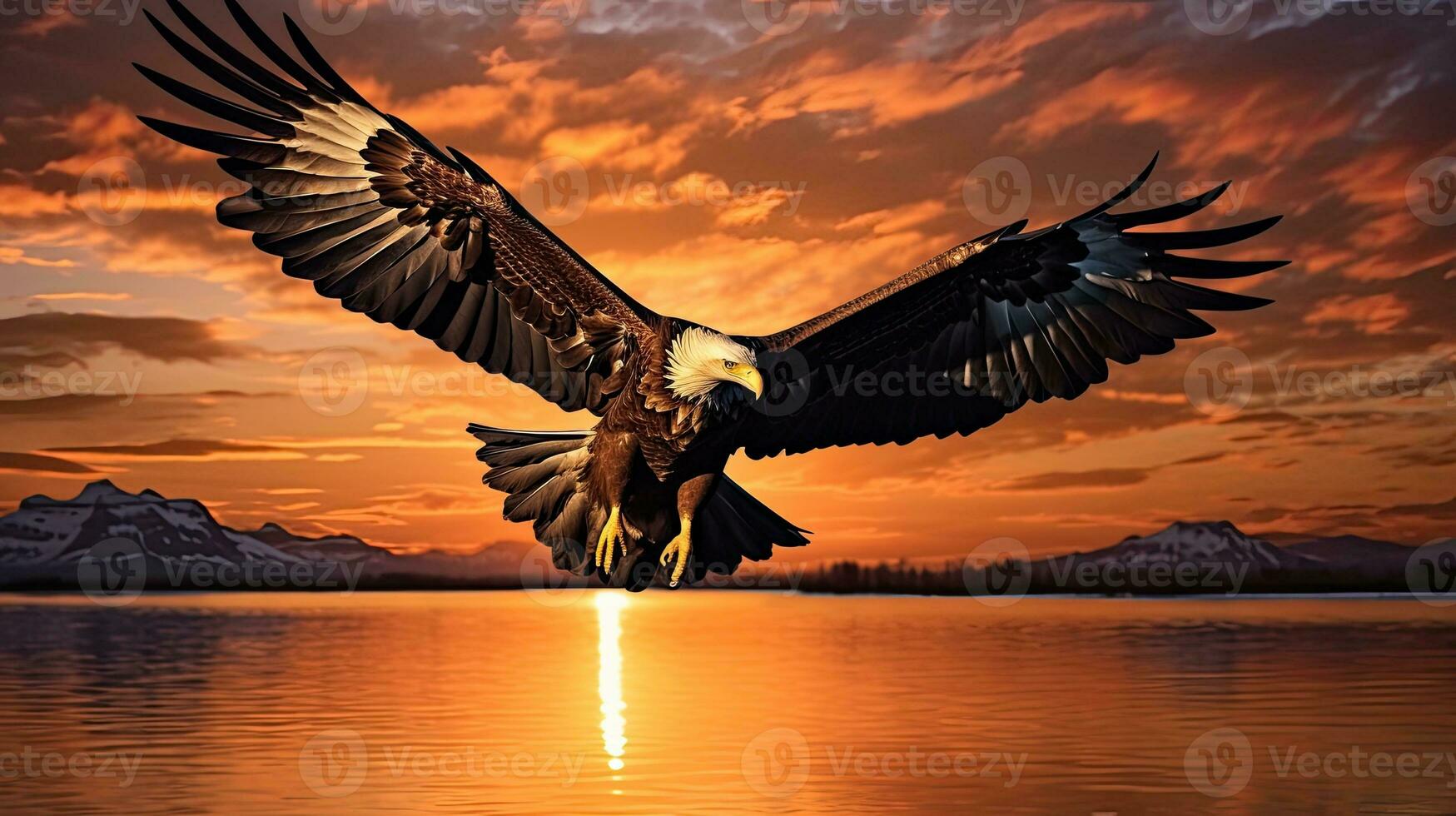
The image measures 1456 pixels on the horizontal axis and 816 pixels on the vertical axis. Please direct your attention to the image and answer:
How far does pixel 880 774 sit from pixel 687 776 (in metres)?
3.26

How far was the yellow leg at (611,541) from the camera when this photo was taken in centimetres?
897

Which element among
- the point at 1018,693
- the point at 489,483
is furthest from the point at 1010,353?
the point at 1018,693

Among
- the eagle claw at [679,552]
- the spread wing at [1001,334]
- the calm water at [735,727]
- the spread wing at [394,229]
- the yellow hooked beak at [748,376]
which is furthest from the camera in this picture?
the calm water at [735,727]

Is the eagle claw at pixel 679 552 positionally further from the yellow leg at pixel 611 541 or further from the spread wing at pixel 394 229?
the spread wing at pixel 394 229

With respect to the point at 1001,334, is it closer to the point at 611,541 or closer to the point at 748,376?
the point at 748,376

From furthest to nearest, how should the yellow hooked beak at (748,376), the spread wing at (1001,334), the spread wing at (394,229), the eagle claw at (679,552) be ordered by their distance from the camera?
the spread wing at (1001,334), the spread wing at (394,229), the eagle claw at (679,552), the yellow hooked beak at (748,376)

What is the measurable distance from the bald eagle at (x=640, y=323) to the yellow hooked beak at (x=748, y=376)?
0.01 m

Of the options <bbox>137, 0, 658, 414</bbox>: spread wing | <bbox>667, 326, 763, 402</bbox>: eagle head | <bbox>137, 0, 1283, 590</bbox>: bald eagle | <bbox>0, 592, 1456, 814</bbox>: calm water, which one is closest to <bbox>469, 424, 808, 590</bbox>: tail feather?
<bbox>137, 0, 1283, 590</bbox>: bald eagle

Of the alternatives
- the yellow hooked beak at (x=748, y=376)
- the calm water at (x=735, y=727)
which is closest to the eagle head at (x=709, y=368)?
the yellow hooked beak at (x=748, y=376)

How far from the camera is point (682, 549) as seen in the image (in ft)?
29.8

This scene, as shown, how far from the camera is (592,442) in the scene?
9711 millimetres

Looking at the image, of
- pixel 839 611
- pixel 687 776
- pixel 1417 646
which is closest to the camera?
pixel 687 776

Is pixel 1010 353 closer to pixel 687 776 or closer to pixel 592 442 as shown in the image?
pixel 592 442

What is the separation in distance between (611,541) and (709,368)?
4.12 feet
